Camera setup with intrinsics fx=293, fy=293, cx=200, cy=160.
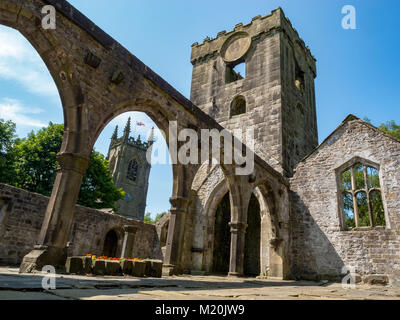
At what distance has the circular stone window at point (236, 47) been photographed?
51.6 feet

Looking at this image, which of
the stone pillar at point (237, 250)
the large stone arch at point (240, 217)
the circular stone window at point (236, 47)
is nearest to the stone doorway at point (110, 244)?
the large stone arch at point (240, 217)

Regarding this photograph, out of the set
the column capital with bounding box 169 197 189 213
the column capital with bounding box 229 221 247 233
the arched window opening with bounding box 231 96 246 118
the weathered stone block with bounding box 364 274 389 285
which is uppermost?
the arched window opening with bounding box 231 96 246 118

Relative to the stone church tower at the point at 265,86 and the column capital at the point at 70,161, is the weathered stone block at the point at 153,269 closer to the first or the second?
the column capital at the point at 70,161

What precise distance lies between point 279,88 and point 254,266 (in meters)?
8.41

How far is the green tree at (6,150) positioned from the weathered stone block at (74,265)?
647 inches

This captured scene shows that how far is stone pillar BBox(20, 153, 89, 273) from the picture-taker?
4320mm

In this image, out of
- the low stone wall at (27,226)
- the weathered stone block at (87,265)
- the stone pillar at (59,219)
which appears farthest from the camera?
the low stone wall at (27,226)

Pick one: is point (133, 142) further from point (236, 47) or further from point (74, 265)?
point (74, 265)

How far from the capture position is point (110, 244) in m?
15.8

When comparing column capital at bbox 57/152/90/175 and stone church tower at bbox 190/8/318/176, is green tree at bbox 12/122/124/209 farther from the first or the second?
column capital at bbox 57/152/90/175

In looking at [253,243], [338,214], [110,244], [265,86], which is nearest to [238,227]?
[338,214]

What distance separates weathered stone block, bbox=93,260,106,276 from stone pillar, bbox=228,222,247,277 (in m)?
4.79

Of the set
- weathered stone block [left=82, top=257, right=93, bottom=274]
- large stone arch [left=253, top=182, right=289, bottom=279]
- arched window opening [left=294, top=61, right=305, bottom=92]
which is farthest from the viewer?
arched window opening [left=294, top=61, right=305, bottom=92]

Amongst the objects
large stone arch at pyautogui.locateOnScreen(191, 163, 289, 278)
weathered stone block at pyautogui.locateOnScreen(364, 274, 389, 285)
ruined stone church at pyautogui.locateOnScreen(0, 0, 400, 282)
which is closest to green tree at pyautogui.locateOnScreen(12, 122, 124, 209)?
ruined stone church at pyautogui.locateOnScreen(0, 0, 400, 282)
